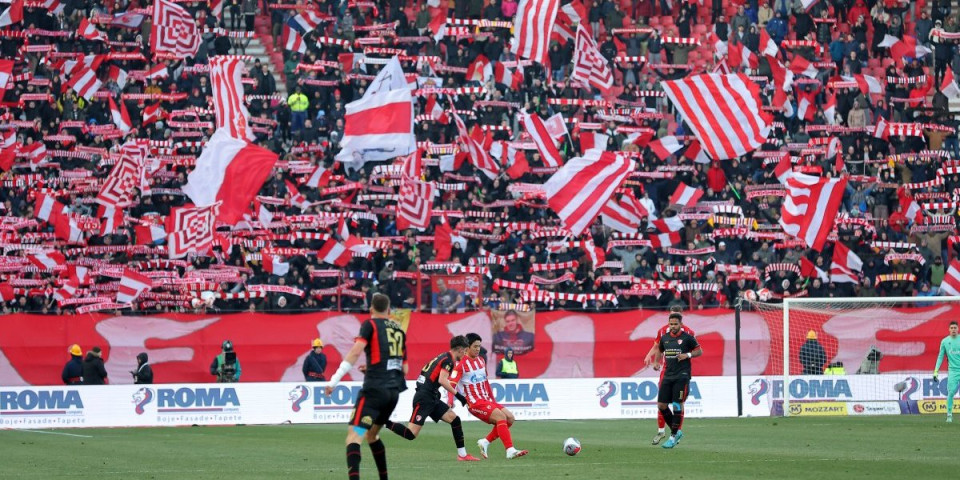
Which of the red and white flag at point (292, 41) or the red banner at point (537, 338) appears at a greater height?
the red and white flag at point (292, 41)

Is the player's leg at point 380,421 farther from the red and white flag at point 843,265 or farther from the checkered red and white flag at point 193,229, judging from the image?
the red and white flag at point 843,265

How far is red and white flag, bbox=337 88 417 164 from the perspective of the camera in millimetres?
34781

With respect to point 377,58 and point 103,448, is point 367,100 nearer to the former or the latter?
point 377,58

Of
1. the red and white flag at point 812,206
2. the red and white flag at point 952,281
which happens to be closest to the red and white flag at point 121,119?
the red and white flag at point 812,206

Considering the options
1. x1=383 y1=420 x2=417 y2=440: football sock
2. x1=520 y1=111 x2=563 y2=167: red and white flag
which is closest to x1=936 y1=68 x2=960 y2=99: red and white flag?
x1=520 y1=111 x2=563 y2=167: red and white flag

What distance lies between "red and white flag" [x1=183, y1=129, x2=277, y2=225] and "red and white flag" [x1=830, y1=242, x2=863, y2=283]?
1492 centimetres

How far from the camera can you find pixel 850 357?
3316 centimetres

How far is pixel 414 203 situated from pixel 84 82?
38.5ft

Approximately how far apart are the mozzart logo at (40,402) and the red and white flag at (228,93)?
8125mm

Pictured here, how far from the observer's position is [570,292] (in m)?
37.3

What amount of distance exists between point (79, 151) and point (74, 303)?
6.42 m

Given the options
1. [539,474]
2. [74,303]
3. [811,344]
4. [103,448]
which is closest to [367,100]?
[74,303]

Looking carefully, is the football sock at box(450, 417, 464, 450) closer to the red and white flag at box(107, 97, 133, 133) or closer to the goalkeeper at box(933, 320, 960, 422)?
the goalkeeper at box(933, 320, 960, 422)

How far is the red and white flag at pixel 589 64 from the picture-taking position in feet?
137
